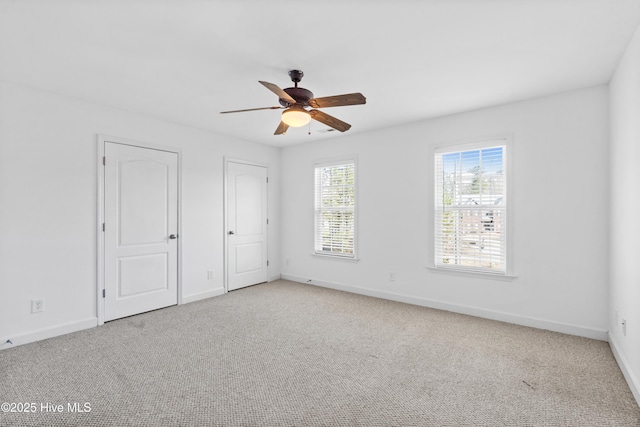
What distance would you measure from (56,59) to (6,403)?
2570mm

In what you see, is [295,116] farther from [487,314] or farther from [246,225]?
[487,314]

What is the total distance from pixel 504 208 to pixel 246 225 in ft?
12.3

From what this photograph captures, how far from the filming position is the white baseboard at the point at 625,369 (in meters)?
2.08

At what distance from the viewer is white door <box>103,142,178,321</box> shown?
3.64m

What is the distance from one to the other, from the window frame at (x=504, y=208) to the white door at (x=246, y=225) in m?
2.85

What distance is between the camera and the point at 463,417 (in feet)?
6.33

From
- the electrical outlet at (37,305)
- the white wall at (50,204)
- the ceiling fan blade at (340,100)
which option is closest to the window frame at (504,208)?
the ceiling fan blade at (340,100)

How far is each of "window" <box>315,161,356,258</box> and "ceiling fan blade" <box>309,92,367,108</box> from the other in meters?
2.32

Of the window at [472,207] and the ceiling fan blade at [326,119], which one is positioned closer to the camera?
the ceiling fan blade at [326,119]

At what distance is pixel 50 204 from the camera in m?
3.17

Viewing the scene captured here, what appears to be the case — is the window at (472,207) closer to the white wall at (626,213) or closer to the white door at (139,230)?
the white wall at (626,213)

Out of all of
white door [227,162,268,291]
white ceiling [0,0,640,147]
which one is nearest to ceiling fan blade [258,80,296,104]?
white ceiling [0,0,640,147]

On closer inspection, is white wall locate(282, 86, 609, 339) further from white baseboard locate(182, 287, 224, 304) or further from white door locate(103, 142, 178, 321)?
white door locate(103, 142, 178, 321)

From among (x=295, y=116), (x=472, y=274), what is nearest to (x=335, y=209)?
(x=472, y=274)
